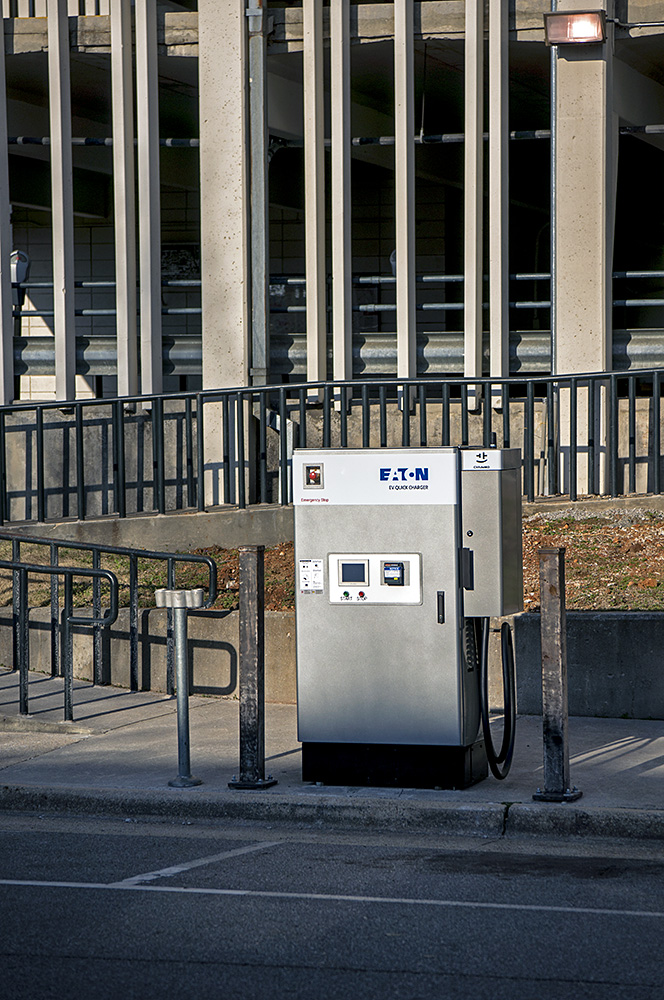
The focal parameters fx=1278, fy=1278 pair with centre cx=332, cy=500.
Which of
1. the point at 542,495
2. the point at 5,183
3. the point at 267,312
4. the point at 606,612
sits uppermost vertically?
the point at 5,183

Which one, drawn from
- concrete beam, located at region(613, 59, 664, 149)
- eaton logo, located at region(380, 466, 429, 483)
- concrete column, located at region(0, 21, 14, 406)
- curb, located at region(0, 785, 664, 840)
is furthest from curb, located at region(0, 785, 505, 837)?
concrete beam, located at region(613, 59, 664, 149)

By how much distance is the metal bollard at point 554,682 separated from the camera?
690cm

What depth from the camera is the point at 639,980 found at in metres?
4.66

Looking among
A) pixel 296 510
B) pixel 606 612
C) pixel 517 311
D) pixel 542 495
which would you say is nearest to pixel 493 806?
pixel 296 510

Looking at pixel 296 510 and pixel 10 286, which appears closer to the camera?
pixel 296 510

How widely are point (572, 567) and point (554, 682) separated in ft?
12.5

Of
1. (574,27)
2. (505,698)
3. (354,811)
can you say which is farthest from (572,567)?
(574,27)

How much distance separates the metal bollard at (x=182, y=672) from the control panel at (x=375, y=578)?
2.66 ft

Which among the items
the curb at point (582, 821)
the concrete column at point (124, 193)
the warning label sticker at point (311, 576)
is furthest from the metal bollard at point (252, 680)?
the concrete column at point (124, 193)

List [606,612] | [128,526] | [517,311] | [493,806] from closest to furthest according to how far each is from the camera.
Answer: [493,806], [606,612], [128,526], [517,311]

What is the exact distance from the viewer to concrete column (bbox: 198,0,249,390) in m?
14.2

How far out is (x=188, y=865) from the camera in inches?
246

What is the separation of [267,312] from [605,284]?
12.1 feet

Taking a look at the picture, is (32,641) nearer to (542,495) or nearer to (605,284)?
(542,495)
